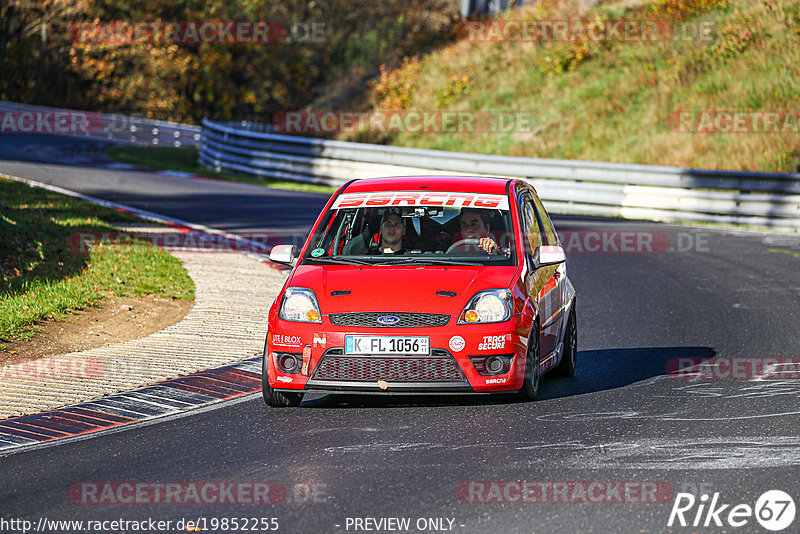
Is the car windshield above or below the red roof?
below

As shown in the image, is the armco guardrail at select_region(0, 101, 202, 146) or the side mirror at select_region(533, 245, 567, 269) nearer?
the side mirror at select_region(533, 245, 567, 269)

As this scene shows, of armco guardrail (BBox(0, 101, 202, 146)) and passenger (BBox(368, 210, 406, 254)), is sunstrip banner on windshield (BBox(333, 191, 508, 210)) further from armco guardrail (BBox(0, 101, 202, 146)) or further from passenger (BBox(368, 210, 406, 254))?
armco guardrail (BBox(0, 101, 202, 146))

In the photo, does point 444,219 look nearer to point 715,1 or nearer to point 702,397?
point 702,397

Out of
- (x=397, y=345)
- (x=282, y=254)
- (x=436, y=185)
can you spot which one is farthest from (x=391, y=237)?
(x=397, y=345)

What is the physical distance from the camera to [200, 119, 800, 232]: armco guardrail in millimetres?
22344

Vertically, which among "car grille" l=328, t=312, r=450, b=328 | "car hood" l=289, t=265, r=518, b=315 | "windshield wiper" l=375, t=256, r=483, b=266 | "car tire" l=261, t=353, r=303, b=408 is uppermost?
"windshield wiper" l=375, t=256, r=483, b=266

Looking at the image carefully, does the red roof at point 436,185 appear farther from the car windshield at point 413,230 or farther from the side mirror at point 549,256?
the side mirror at point 549,256

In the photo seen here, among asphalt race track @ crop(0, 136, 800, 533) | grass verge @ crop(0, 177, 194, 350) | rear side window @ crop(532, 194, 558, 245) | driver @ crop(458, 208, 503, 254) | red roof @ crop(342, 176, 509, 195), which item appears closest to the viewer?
asphalt race track @ crop(0, 136, 800, 533)

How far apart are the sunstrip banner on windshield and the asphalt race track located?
1.53m

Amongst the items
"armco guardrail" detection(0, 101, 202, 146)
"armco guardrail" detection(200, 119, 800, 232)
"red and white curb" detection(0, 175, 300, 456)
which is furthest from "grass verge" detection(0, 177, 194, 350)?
"armco guardrail" detection(0, 101, 202, 146)

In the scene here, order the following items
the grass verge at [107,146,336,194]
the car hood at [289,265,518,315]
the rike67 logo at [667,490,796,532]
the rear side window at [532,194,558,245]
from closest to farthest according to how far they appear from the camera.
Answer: the rike67 logo at [667,490,796,532]
the car hood at [289,265,518,315]
the rear side window at [532,194,558,245]
the grass verge at [107,146,336,194]

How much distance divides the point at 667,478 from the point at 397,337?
2.21 metres

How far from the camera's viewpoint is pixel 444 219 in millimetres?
9430

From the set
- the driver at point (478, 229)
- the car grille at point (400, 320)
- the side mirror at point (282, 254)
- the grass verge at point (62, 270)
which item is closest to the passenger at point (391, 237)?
the driver at point (478, 229)
